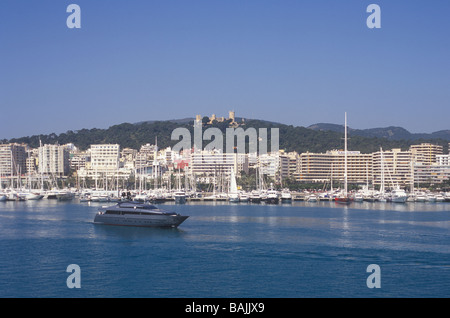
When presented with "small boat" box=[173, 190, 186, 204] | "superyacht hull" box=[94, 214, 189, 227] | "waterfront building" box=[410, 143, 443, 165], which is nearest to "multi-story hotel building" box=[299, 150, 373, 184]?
"waterfront building" box=[410, 143, 443, 165]

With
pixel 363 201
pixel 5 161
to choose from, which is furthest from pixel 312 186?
pixel 5 161

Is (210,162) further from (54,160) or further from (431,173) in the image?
(431,173)

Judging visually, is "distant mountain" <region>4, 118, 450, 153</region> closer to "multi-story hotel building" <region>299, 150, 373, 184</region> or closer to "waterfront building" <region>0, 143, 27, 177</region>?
"waterfront building" <region>0, 143, 27, 177</region>

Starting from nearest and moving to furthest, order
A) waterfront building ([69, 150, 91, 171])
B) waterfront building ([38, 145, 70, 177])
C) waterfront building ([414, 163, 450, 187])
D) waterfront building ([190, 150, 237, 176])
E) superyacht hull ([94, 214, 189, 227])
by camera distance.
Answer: superyacht hull ([94, 214, 189, 227]) → waterfront building ([414, 163, 450, 187]) → waterfront building ([190, 150, 237, 176]) → waterfront building ([38, 145, 70, 177]) → waterfront building ([69, 150, 91, 171])

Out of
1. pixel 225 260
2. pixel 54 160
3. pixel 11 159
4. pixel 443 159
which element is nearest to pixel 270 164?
pixel 443 159

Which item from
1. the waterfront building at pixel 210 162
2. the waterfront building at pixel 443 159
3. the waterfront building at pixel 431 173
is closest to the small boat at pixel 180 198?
the waterfront building at pixel 210 162

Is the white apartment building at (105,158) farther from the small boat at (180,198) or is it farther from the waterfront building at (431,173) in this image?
the waterfront building at (431,173)

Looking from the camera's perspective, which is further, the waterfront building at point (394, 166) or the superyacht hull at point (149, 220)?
the waterfront building at point (394, 166)
